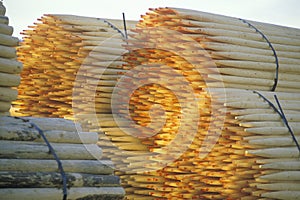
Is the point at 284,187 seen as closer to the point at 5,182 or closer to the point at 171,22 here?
the point at 171,22

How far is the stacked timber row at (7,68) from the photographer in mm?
6973

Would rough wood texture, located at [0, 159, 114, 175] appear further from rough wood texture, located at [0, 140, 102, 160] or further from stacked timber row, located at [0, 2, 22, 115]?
stacked timber row, located at [0, 2, 22, 115]

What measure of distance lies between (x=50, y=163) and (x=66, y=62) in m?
3.88

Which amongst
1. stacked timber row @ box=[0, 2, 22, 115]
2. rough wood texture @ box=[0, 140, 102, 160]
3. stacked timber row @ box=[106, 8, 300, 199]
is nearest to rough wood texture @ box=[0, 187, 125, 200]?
rough wood texture @ box=[0, 140, 102, 160]

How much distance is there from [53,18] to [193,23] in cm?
271

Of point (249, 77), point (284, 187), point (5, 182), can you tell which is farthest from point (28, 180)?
point (249, 77)

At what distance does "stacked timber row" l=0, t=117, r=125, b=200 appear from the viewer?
5.98 meters

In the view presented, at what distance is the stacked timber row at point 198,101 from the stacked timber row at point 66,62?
1.54 feet

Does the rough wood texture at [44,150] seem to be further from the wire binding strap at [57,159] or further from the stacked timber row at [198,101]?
the stacked timber row at [198,101]

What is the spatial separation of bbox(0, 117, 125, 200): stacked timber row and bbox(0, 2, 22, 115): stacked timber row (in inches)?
12.7

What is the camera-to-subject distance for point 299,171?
793 cm

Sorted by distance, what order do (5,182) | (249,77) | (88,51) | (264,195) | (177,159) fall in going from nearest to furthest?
(5,182)
(264,195)
(177,159)
(249,77)
(88,51)

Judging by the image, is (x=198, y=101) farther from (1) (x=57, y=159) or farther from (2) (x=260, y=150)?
(1) (x=57, y=159)

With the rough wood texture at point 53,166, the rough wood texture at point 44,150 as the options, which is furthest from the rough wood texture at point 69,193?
the rough wood texture at point 44,150
